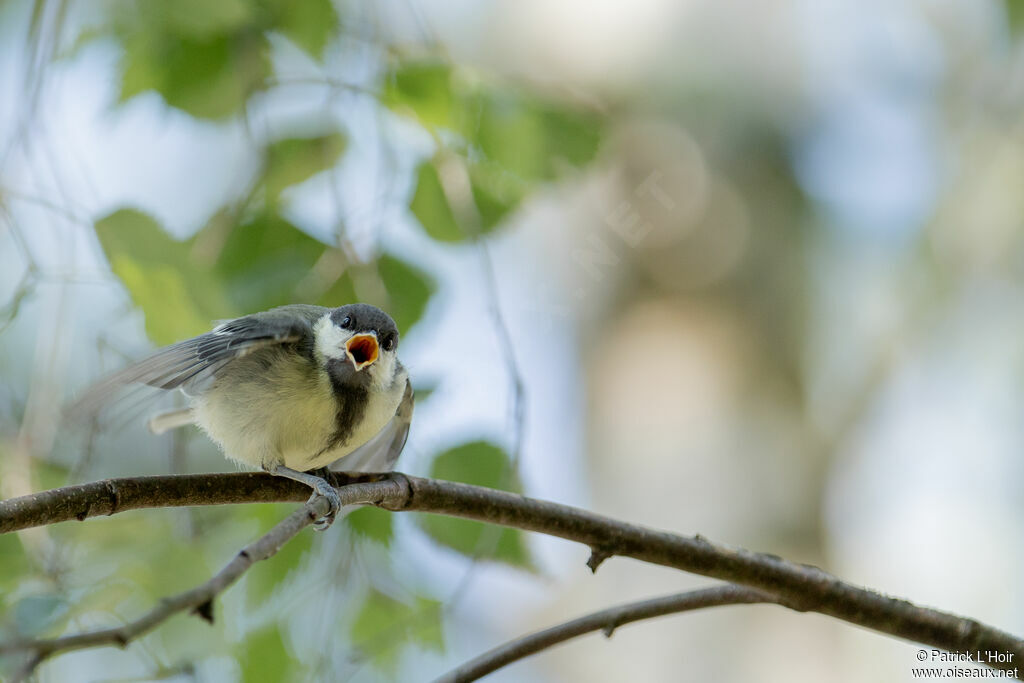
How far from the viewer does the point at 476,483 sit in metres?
1.17

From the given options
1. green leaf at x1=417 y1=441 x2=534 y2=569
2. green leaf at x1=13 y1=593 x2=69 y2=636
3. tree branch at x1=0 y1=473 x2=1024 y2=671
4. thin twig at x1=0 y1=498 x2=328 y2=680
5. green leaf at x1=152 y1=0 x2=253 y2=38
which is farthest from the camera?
green leaf at x1=417 y1=441 x2=534 y2=569

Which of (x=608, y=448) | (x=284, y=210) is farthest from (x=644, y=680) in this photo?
(x=284, y=210)

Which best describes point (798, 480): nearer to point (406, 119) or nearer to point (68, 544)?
point (406, 119)

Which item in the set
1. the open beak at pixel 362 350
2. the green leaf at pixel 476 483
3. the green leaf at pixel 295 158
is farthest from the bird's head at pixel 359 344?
the green leaf at pixel 295 158

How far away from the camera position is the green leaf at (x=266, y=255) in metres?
1.22

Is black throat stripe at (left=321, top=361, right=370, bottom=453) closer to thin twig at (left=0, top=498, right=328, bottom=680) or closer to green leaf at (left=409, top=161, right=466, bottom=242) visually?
green leaf at (left=409, top=161, right=466, bottom=242)

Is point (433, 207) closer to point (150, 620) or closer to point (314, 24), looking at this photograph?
point (314, 24)

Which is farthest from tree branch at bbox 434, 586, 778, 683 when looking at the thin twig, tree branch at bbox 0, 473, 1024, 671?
the thin twig

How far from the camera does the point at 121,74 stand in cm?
134

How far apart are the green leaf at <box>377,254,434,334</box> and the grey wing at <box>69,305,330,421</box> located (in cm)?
12

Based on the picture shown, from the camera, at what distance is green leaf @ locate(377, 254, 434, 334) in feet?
4.24

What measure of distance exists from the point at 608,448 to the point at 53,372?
206 centimetres

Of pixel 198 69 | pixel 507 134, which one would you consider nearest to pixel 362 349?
pixel 507 134

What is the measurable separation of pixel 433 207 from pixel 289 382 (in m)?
0.32
